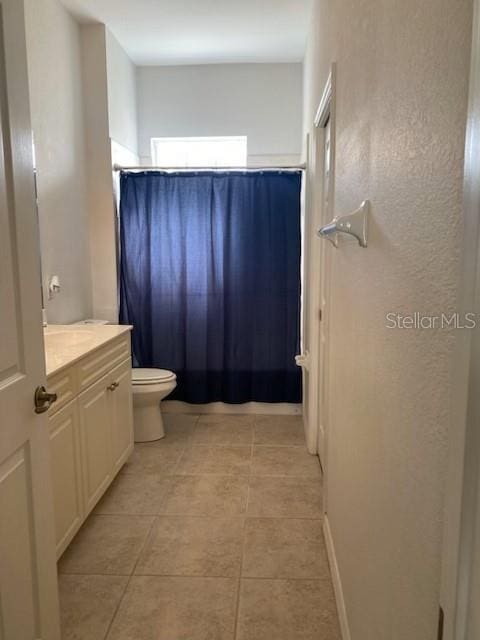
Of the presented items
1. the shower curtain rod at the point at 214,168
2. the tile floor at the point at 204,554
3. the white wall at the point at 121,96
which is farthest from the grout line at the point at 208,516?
the white wall at the point at 121,96

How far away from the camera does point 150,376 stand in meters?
3.32

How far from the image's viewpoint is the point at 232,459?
10.2 feet

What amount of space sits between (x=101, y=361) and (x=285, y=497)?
1.21 metres

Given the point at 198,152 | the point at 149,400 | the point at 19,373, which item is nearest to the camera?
the point at 19,373

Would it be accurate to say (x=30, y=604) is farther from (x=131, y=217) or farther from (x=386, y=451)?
(x=131, y=217)

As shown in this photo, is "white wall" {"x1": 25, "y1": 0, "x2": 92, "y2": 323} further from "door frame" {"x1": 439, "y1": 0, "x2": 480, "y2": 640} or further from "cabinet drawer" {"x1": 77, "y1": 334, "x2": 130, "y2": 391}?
"door frame" {"x1": 439, "y1": 0, "x2": 480, "y2": 640}

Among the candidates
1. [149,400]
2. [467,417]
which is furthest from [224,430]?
[467,417]

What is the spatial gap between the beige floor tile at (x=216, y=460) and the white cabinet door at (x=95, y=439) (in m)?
0.58

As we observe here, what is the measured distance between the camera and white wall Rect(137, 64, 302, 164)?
398cm

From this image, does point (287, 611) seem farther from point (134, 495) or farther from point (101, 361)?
point (101, 361)

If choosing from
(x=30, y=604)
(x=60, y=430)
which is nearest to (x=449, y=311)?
(x=30, y=604)

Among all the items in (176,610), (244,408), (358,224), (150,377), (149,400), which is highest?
(358,224)

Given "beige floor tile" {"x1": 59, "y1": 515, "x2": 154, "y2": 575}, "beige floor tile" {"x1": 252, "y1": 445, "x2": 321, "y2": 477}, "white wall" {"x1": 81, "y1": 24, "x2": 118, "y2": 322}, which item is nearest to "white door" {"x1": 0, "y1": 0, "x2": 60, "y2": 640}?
"beige floor tile" {"x1": 59, "y1": 515, "x2": 154, "y2": 575}

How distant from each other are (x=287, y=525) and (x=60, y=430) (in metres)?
1.16
